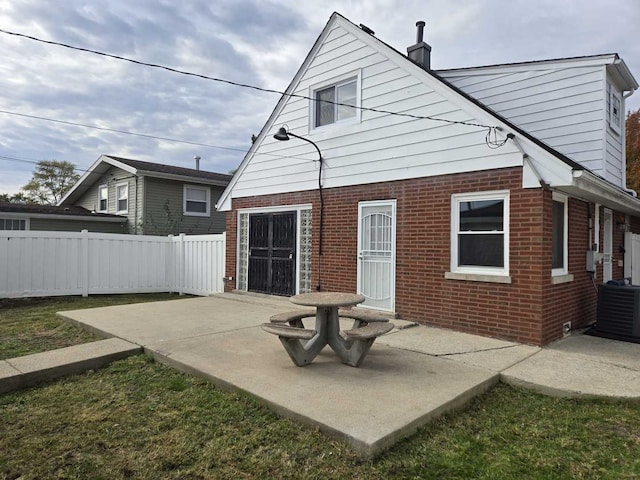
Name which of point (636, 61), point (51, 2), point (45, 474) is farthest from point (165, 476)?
point (636, 61)

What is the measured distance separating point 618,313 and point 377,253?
3.93 metres

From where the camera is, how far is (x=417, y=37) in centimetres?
866

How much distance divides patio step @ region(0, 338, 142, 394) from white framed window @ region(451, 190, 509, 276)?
194 inches

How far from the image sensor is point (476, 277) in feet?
20.6

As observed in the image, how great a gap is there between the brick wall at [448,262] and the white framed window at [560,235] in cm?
22

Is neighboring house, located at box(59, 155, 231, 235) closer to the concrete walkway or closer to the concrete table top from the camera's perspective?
the concrete walkway

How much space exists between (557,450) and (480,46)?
10.1 meters

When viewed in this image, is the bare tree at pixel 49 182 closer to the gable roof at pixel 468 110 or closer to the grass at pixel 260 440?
the gable roof at pixel 468 110

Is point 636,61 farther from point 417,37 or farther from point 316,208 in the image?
point 316,208

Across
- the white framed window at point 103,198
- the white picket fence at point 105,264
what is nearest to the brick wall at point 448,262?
the white picket fence at point 105,264

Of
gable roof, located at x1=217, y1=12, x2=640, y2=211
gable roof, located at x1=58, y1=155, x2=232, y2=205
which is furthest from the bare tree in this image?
gable roof, located at x1=217, y1=12, x2=640, y2=211

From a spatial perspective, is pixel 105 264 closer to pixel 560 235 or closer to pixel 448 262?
pixel 448 262

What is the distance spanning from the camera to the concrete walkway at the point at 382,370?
132 inches

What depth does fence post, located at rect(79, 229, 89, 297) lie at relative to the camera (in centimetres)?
1084
